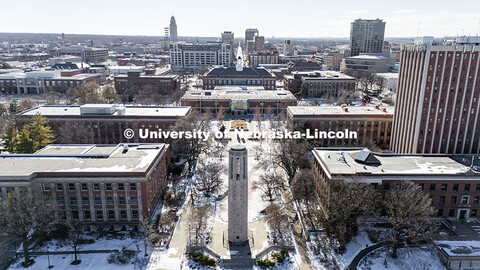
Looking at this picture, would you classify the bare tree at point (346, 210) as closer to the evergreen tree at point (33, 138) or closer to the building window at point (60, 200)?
the building window at point (60, 200)

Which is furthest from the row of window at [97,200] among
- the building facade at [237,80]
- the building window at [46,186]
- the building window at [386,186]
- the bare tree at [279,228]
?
the building facade at [237,80]

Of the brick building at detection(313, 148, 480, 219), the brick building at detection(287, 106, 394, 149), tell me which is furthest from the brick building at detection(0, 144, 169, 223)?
the brick building at detection(287, 106, 394, 149)

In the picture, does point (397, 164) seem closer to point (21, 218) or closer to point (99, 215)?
point (99, 215)

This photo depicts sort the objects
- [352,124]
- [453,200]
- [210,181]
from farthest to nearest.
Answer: [352,124]
[210,181]
[453,200]

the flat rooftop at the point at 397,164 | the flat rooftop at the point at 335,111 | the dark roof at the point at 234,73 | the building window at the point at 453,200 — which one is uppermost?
the dark roof at the point at 234,73

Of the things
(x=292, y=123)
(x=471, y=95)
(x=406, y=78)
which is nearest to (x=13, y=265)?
(x=292, y=123)

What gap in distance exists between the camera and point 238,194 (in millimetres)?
47031

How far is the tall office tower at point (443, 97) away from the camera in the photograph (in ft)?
212

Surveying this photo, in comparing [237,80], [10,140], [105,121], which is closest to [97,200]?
[105,121]

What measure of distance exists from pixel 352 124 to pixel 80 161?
67.0 metres

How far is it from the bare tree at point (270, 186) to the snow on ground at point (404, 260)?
68.1 ft

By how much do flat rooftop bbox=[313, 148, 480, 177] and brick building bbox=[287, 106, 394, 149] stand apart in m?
26.1

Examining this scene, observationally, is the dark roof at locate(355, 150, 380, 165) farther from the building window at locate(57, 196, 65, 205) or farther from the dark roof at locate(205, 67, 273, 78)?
the dark roof at locate(205, 67, 273, 78)

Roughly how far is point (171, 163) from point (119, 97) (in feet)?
289
